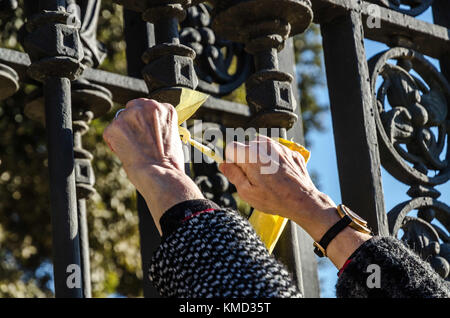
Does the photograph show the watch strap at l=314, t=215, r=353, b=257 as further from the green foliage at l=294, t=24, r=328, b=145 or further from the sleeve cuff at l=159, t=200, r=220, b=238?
the green foliage at l=294, t=24, r=328, b=145

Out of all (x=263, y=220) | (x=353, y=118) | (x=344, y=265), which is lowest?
(x=344, y=265)

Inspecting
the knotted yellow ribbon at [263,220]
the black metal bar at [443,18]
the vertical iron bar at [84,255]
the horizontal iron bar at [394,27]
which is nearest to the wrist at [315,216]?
the knotted yellow ribbon at [263,220]

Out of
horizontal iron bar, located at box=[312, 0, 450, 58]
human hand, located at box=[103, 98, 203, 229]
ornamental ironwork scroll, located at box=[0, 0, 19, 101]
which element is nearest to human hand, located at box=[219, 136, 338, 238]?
human hand, located at box=[103, 98, 203, 229]

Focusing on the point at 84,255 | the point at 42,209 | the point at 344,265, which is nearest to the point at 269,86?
the point at 344,265

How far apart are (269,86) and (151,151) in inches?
31.6

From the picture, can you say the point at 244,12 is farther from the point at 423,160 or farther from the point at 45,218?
the point at 45,218

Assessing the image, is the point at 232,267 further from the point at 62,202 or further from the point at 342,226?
the point at 62,202

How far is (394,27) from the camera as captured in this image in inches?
97.4

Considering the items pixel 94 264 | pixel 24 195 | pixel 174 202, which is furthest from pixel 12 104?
pixel 174 202

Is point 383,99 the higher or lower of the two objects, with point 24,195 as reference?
lower

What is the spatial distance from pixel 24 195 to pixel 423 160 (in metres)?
4.76

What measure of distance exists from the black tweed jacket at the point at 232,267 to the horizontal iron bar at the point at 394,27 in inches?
46.1
